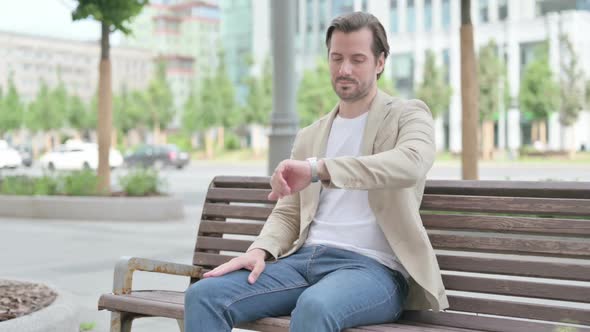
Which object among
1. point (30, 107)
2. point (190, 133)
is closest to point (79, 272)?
point (190, 133)

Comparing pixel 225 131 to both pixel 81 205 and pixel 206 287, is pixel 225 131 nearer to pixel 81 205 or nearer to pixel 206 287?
pixel 81 205

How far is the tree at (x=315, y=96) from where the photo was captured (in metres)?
52.6

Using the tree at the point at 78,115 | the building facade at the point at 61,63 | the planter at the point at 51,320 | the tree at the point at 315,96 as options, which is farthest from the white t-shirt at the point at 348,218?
the building facade at the point at 61,63

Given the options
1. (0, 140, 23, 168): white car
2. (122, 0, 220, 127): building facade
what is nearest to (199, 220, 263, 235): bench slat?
(0, 140, 23, 168): white car

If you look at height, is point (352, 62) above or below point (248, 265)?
above

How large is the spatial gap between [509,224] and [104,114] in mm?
11195

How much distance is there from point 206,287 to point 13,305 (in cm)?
178

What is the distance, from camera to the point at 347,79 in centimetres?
323

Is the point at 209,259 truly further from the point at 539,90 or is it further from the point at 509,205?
the point at 539,90

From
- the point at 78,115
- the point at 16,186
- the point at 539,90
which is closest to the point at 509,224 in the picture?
the point at 16,186

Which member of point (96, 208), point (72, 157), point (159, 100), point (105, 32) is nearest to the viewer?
point (96, 208)

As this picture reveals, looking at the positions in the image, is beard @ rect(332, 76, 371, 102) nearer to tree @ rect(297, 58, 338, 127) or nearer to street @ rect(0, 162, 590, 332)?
street @ rect(0, 162, 590, 332)

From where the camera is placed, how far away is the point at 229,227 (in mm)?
4102

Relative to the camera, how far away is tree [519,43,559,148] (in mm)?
44625
